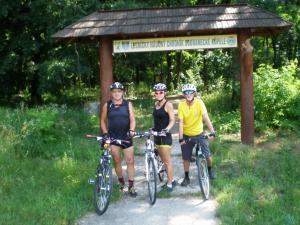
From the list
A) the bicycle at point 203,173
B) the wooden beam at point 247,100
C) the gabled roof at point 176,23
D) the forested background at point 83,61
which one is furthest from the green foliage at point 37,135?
the forested background at point 83,61

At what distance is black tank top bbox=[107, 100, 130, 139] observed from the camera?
7348mm

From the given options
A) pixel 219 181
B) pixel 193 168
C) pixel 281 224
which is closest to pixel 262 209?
pixel 281 224

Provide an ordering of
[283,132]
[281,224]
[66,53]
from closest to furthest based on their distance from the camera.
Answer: [281,224]
[283,132]
[66,53]

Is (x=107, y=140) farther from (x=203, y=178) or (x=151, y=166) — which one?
(x=203, y=178)

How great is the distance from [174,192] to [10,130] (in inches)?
163

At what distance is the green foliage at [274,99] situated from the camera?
12336mm

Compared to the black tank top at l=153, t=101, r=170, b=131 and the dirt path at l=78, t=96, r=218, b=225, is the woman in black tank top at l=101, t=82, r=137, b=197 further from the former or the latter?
the dirt path at l=78, t=96, r=218, b=225

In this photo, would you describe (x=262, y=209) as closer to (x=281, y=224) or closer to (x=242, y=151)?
(x=281, y=224)

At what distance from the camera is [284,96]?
487 inches

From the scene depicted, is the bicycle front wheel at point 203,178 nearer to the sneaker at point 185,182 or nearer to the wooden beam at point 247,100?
the sneaker at point 185,182

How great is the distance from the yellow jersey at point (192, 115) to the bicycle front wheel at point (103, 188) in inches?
61.9

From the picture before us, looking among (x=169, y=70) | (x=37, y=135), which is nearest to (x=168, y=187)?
(x=37, y=135)

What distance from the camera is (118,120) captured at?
24.1 ft

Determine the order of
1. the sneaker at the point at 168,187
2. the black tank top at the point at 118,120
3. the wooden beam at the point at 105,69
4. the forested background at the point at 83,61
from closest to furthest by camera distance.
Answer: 1. the black tank top at the point at 118,120
2. the sneaker at the point at 168,187
3. the wooden beam at the point at 105,69
4. the forested background at the point at 83,61
